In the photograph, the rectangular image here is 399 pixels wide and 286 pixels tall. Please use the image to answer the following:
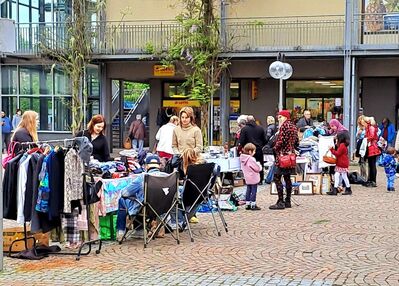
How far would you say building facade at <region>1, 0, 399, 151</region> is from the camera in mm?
24234

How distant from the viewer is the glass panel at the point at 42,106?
29625 mm

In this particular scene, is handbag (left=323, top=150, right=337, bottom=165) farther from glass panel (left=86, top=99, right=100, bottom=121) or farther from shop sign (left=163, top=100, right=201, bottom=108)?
glass panel (left=86, top=99, right=100, bottom=121)

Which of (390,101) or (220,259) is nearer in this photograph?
(220,259)

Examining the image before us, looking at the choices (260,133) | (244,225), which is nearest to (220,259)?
(244,225)

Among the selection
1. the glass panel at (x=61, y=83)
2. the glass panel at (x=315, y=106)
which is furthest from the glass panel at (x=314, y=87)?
the glass panel at (x=61, y=83)

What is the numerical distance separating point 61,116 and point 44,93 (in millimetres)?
1321

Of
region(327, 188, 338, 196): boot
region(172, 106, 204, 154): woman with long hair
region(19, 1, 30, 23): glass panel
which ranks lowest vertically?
region(327, 188, 338, 196): boot

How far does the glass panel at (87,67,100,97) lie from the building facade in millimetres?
44

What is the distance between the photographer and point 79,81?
26.4 m

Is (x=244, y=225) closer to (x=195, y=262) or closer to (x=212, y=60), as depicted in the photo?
(x=195, y=262)

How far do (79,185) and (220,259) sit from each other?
6.48 ft

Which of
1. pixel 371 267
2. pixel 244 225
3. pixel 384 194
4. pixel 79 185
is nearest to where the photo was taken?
pixel 371 267

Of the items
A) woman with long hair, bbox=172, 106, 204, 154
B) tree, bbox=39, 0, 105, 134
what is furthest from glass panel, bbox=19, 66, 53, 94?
woman with long hair, bbox=172, 106, 204, 154

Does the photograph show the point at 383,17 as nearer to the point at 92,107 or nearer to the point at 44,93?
the point at 92,107
